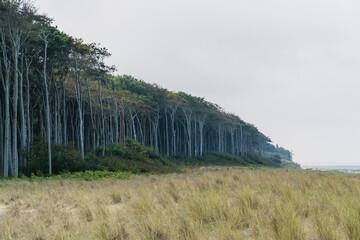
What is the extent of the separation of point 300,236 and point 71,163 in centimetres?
2056

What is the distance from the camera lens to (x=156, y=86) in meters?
45.8

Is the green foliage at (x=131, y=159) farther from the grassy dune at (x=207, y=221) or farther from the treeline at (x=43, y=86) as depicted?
the grassy dune at (x=207, y=221)

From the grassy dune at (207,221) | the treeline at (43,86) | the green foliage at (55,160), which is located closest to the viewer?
the grassy dune at (207,221)

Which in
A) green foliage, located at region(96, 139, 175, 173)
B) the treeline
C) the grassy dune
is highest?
the treeline

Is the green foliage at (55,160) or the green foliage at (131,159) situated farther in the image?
the green foliage at (131,159)

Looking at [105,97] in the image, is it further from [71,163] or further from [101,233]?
[101,233]

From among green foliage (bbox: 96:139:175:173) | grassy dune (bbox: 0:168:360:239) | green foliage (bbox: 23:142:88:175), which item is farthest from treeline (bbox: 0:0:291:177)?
grassy dune (bbox: 0:168:360:239)

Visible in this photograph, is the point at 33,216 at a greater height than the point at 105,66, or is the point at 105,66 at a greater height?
the point at 105,66

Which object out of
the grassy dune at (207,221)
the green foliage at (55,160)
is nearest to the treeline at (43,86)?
the green foliage at (55,160)

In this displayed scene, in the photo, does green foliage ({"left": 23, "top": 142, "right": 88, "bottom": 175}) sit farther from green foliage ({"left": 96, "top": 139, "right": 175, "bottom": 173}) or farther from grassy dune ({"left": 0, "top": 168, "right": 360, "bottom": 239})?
grassy dune ({"left": 0, "top": 168, "right": 360, "bottom": 239})

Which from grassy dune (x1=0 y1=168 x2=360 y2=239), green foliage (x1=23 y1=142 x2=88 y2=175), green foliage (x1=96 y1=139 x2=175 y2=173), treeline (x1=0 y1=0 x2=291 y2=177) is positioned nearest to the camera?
grassy dune (x1=0 y1=168 x2=360 y2=239)

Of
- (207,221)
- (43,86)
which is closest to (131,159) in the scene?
(43,86)

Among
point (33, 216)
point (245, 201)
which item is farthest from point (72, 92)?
point (245, 201)

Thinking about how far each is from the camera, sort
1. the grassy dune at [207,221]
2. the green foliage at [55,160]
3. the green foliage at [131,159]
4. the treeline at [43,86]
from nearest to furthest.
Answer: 1. the grassy dune at [207,221]
2. the treeline at [43,86]
3. the green foliage at [55,160]
4. the green foliage at [131,159]
